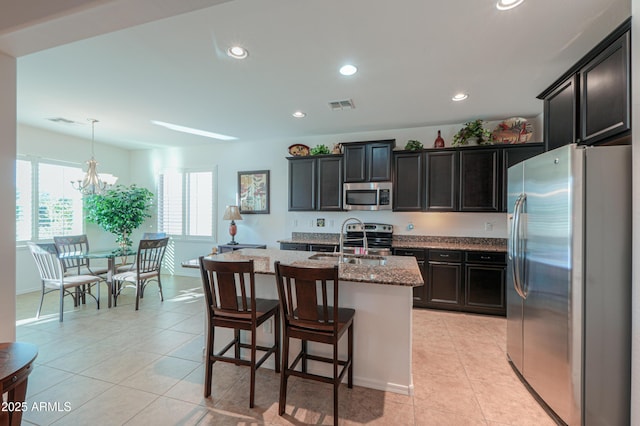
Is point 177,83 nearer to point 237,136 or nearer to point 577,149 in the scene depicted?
point 237,136

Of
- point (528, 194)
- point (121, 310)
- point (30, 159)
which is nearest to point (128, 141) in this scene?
point (30, 159)

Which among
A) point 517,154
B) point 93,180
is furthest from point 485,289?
point 93,180

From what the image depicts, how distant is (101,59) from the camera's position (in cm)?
255

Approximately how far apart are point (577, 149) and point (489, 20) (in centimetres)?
107

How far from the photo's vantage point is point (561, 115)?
2.57 meters

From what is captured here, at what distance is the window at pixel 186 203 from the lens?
595 centimetres

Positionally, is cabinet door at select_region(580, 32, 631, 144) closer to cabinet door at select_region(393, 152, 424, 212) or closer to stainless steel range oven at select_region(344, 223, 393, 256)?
cabinet door at select_region(393, 152, 424, 212)

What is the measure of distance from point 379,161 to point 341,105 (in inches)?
46.8

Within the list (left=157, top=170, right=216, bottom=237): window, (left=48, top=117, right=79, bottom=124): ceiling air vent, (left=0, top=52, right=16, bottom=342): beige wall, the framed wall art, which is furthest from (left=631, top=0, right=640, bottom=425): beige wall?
Result: (left=48, top=117, right=79, bottom=124): ceiling air vent

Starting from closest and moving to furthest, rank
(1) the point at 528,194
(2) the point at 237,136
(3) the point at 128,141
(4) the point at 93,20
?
(4) the point at 93,20 < (1) the point at 528,194 < (2) the point at 237,136 < (3) the point at 128,141

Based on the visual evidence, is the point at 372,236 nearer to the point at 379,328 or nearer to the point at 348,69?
the point at 379,328

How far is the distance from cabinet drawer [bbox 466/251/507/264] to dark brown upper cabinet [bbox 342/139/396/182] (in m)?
1.58

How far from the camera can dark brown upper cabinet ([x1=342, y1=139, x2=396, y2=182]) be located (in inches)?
173

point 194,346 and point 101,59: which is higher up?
point 101,59
